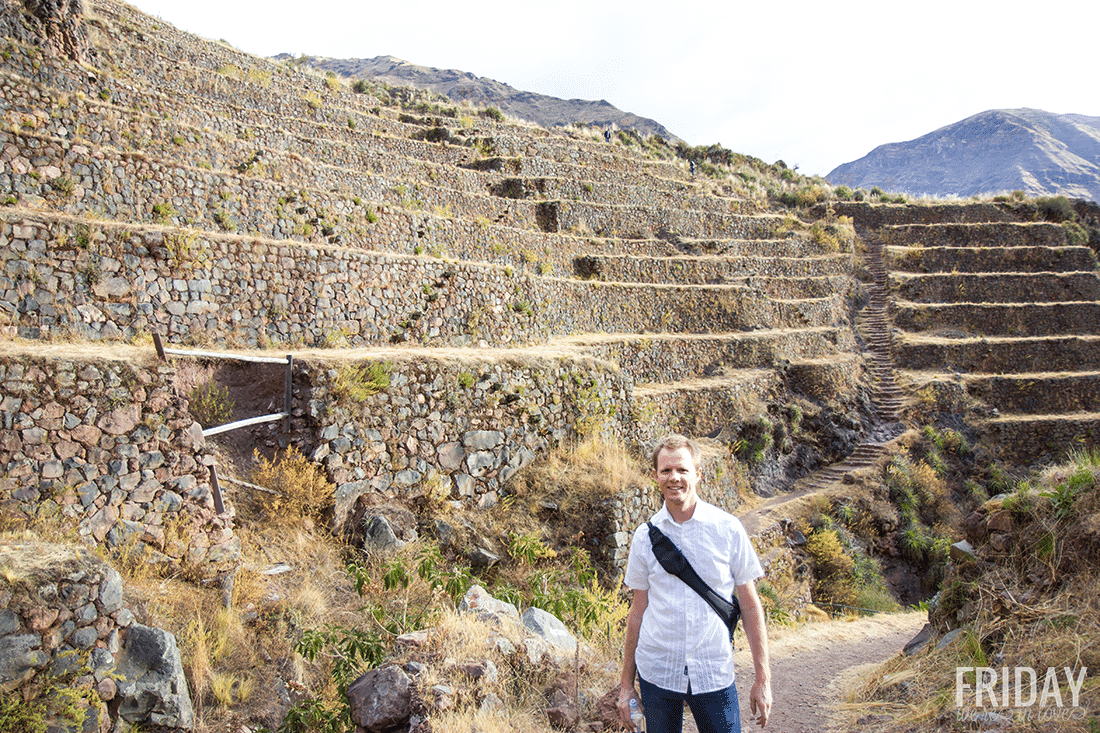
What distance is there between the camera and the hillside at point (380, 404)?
5703mm

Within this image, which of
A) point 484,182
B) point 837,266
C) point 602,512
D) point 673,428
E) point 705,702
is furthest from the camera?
point 837,266

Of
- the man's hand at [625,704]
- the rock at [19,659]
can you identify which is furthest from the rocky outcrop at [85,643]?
the man's hand at [625,704]

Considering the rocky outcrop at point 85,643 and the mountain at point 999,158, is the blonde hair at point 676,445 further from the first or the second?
the mountain at point 999,158

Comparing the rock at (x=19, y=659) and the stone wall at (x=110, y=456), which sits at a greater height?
the stone wall at (x=110, y=456)

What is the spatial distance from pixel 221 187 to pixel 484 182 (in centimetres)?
1204

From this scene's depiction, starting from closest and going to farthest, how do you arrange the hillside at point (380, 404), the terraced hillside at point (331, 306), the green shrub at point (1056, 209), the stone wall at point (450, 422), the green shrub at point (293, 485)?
the hillside at point (380, 404), the terraced hillside at point (331, 306), the green shrub at point (293, 485), the stone wall at point (450, 422), the green shrub at point (1056, 209)

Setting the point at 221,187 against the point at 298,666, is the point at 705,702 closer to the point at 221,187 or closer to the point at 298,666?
the point at 298,666

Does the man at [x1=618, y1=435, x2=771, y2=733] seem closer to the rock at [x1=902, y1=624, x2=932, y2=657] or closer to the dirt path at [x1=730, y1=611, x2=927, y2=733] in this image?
the dirt path at [x1=730, y1=611, x2=927, y2=733]

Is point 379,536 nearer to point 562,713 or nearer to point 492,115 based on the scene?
point 562,713

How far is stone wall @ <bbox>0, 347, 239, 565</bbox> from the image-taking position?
6129 millimetres

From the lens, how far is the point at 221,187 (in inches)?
464

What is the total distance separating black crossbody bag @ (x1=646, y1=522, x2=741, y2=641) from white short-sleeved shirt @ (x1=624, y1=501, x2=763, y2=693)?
0.03m

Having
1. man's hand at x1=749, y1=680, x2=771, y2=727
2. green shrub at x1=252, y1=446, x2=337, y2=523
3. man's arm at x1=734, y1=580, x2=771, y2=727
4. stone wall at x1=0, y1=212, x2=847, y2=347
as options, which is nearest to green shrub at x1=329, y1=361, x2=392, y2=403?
green shrub at x1=252, y1=446, x2=337, y2=523

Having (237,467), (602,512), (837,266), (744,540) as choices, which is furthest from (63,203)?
(837,266)
